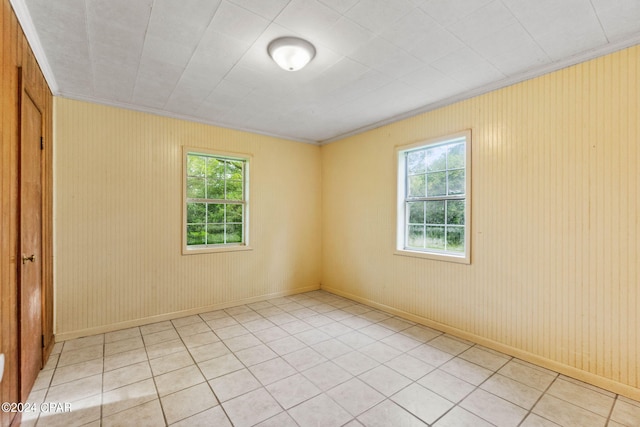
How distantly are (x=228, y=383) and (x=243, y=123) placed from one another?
319 centimetres

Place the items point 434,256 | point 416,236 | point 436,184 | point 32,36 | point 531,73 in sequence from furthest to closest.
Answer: point 416,236, point 436,184, point 434,256, point 531,73, point 32,36

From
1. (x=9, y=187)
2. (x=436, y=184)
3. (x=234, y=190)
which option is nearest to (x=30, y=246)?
(x=9, y=187)

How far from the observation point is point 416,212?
3.74 metres

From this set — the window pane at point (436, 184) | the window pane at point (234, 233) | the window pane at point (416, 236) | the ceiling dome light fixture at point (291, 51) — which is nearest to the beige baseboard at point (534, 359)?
the window pane at point (416, 236)

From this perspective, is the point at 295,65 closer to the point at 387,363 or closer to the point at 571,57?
the point at 571,57

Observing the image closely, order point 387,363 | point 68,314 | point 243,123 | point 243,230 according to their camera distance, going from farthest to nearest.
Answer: point 243,230
point 243,123
point 68,314
point 387,363

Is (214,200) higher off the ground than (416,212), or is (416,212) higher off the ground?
(214,200)

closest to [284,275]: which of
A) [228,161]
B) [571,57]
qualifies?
[228,161]

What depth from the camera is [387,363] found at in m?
2.61

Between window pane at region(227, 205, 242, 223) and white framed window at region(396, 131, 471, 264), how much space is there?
2.33 m

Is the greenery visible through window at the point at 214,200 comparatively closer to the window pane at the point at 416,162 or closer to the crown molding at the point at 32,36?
the crown molding at the point at 32,36

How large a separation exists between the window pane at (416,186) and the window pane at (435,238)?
464 millimetres

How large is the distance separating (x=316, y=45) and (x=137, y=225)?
291 cm

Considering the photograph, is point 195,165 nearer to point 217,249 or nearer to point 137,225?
point 137,225
